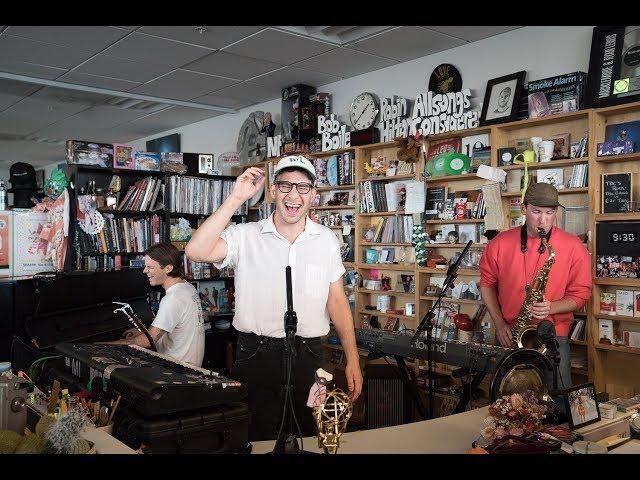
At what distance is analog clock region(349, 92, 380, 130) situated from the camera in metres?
5.96

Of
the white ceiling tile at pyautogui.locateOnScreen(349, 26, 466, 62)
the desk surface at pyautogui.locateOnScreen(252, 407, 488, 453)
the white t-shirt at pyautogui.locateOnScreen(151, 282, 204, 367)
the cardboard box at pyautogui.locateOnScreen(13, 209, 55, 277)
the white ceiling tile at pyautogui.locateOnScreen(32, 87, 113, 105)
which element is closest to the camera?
the desk surface at pyautogui.locateOnScreen(252, 407, 488, 453)

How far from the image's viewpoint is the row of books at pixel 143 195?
5.83 metres

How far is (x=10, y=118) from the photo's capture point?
905 cm

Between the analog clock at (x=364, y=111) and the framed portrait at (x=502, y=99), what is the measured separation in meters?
1.27

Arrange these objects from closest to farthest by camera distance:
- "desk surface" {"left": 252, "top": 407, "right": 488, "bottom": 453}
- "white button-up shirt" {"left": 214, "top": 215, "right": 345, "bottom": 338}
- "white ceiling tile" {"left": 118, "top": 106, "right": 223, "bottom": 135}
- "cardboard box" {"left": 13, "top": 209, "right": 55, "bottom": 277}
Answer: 1. "desk surface" {"left": 252, "top": 407, "right": 488, "bottom": 453}
2. "white button-up shirt" {"left": 214, "top": 215, "right": 345, "bottom": 338}
3. "cardboard box" {"left": 13, "top": 209, "right": 55, "bottom": 277}
4. "white ceiling tile" {"left": 118, "top": 106, "right": 223, "bottom": 135}

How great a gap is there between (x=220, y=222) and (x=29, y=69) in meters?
4.89

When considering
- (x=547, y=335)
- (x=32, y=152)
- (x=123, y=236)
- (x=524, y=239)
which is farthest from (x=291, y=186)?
(x=32, y=152)

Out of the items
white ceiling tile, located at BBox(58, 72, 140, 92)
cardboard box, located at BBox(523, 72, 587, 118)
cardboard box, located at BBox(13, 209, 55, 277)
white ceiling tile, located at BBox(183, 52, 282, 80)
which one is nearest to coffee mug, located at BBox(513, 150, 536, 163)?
cardboard box, located at BBox(523, 72, 587, 118)

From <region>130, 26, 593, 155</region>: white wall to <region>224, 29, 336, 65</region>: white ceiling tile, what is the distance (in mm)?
831

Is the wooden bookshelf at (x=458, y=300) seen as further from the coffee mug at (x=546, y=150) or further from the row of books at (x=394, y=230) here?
the coffee mug at (x=546, y=150)

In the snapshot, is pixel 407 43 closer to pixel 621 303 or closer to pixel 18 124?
pixel 621 303

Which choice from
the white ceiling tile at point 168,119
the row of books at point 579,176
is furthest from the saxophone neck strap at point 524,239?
the white ceiling tile at point 168,119

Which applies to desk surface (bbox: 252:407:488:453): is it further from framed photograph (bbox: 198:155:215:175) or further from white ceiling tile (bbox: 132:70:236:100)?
white ceiling tile (bbox: 132:70:236:100)

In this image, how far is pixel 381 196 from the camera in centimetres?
584
